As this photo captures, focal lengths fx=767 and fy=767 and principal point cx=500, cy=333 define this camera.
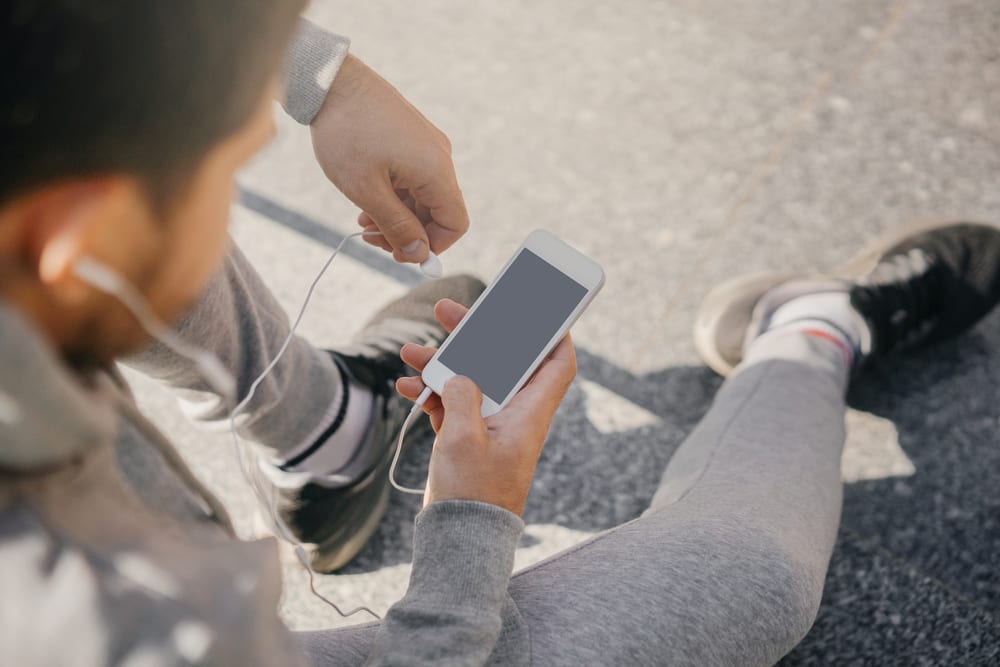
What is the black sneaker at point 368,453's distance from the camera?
953 millimetres

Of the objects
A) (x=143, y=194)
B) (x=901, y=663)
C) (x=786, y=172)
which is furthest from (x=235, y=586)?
(x=786, y=172)

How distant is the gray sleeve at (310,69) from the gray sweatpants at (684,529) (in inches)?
7.4

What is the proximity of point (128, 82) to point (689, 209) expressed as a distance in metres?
1.12

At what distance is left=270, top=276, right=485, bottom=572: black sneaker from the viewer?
37.5 inches

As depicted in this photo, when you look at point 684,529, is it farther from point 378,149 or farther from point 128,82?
point 128,82

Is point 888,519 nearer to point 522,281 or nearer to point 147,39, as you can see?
point 522,281

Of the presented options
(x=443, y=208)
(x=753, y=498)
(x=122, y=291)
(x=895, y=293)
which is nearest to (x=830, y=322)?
(x=895, y=293)

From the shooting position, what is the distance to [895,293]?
3.88 feet

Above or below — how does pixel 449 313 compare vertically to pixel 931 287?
below

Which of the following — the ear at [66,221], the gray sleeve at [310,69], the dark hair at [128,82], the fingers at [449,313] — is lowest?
the fingers at [449,313]

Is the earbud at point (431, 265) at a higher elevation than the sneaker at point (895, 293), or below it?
below

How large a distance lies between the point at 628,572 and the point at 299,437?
421 mm

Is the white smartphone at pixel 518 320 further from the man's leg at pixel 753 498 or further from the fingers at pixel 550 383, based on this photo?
the man's leg at pixel 753 498

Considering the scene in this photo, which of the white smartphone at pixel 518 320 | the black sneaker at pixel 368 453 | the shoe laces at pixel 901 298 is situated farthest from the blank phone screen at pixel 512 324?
the shoe laces at pixel 901 298
